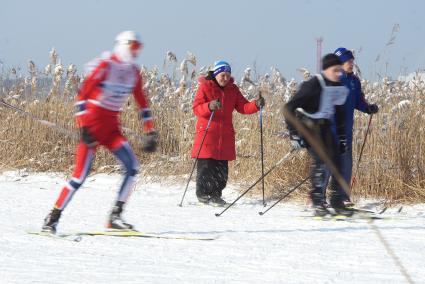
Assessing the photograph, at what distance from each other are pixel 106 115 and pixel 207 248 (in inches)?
54.1

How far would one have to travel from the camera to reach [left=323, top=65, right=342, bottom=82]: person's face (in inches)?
265

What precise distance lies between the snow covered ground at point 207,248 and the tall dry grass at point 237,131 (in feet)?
1.95

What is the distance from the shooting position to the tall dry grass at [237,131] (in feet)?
27.2

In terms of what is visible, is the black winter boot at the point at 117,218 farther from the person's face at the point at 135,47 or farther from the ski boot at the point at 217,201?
the ski boot at the point at 217,201

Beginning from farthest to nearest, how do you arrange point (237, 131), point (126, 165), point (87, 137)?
point (237, 131) → point (126, 165) → point (87, 137)

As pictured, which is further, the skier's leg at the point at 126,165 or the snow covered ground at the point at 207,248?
the skier's leg at the point at 126,165

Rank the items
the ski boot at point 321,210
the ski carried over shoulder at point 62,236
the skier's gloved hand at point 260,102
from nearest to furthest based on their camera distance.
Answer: the ski carried over shoulder at point 62,236 < the ski boot at point 321,210 < the skier's gloved hand at point 260,102

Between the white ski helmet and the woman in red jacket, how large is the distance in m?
2.36

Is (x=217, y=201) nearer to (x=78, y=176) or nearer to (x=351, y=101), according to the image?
(x=351, y=101)

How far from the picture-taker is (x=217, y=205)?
27.5ft

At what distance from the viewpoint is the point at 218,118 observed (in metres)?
8.48

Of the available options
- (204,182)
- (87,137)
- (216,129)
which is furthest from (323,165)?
(87,137)

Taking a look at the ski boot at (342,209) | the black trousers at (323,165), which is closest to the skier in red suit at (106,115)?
the black trousers at (323,165)

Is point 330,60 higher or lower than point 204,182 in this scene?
higher
